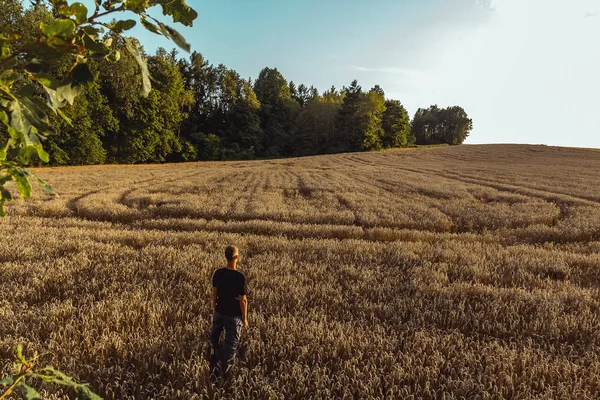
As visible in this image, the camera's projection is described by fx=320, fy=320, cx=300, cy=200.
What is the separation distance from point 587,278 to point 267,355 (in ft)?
22.6

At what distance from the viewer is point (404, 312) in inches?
189

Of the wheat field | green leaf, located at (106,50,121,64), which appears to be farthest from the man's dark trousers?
green leaf, located at (106,50,121,64)

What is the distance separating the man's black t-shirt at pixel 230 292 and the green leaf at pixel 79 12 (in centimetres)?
305

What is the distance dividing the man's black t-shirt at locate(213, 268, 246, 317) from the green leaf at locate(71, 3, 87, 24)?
3049 millimetres

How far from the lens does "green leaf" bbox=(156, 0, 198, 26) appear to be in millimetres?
1107

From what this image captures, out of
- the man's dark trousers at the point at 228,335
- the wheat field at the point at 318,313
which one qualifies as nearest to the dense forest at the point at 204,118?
the wheat field at the point at 318,313

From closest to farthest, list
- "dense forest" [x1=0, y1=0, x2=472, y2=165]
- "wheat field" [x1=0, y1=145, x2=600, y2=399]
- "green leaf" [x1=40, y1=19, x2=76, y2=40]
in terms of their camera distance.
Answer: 1. "green leaf" [x1=40, y1=19, x2=76, y2=40]
2. "wheat field" [x1=0, y1=145, x2=600, y2=399]
3. "dense forest" [x1=0, y1=0, x2=472, y2=165]

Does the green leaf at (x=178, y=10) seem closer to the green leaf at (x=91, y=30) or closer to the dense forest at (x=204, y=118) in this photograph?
the green leaf at (x=91, y=30)

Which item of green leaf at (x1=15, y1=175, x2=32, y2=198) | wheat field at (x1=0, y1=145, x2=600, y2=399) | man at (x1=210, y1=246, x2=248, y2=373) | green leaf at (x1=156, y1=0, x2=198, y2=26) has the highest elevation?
green leaf at (x1=156, y1=0, x2=198, y2=26)

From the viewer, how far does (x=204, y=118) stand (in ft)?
226

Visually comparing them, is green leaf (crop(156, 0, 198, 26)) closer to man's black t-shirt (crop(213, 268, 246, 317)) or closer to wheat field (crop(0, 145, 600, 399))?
man's black t-shirt (crop(213, 268, 246, 317))

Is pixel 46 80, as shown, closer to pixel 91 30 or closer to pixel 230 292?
pixel 91 30

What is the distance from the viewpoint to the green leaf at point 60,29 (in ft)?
3.16

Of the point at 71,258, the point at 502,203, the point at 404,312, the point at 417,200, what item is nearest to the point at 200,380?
the point at 404,312
